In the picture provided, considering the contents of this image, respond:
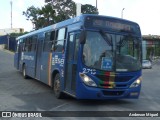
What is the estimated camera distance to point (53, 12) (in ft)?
170

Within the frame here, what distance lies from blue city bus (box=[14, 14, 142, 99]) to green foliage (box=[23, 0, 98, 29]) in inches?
1294

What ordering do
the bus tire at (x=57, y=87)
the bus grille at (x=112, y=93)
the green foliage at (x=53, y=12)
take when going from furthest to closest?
the green foliage at (x=53, y=12) → the bus tire at (x=57, y=87) → the bus grille at (x=112, y=93)

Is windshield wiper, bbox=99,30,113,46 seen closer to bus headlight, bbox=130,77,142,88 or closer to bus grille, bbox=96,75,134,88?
bus grille, bbox=96,75,134,88

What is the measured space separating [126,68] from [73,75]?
65.4 inches

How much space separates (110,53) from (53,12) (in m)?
42.7

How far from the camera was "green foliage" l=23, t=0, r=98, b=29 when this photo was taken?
51.4m

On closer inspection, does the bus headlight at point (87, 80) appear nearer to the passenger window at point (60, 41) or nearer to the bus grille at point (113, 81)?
the bus grille at point (113, 81)

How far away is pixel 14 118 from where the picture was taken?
8.13m

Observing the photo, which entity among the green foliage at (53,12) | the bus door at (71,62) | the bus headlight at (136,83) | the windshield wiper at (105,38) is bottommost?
the bus headlight at (136,83)

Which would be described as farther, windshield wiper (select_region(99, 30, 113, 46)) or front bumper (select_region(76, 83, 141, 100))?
windshield wiper (select_region(99, 30, 113, 46))

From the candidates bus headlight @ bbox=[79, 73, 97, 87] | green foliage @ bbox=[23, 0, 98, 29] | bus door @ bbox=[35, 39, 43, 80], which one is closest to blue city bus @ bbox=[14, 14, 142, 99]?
bus headlight @ bbox=[79, 73, 97, 87]

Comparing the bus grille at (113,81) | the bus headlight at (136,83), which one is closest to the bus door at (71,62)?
the bus grille at (113,81)

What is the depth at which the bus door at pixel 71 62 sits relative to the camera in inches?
402

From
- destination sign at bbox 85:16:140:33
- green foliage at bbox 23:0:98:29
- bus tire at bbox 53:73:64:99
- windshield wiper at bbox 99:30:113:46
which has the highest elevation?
green foliage at bbox 23:0:98:29
